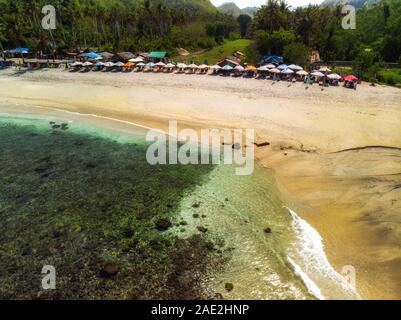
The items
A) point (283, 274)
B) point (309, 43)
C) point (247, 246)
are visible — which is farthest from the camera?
point (309, 43)

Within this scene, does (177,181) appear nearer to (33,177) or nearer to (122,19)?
(33,177)

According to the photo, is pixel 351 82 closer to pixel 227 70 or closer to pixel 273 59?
pixel 273 59

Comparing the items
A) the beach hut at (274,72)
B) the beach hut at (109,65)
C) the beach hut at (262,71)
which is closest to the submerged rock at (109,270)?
the beach hut at (274,72)

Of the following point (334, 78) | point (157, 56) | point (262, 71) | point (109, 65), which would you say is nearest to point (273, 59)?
point (262, 71)

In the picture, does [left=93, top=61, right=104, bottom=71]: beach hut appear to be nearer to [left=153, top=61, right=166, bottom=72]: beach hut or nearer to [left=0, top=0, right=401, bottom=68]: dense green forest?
[left=153, top=61, right=166, bottom=72]: beach hut

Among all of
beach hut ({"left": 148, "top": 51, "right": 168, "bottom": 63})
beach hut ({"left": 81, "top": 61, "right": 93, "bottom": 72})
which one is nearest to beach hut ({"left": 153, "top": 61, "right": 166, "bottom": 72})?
beach hut ({"left": 148, "top": 51, "right": 168, "bottom": 63})
